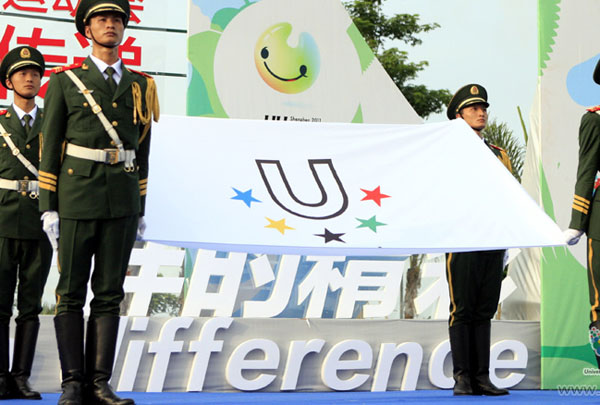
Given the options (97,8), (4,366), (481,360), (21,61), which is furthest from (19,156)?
(481,360)

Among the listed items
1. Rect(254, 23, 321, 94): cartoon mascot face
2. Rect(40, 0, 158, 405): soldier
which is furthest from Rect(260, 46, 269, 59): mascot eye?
Rect(40, 0, 158, 405): soldier

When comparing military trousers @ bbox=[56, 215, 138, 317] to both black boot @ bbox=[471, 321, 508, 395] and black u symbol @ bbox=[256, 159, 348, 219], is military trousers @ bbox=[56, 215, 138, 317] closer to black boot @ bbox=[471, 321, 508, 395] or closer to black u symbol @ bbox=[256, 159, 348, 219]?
black u symbol @ bbox=[256, 159, 348, 219]

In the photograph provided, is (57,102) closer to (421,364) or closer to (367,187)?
(367,187)

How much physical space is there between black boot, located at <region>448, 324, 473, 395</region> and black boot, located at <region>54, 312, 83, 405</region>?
2.24m

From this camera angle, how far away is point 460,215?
4.50 metres

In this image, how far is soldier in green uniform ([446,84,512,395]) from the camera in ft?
15.8

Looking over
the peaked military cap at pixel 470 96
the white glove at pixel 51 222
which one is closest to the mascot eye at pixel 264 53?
the peaked military cap at pixel 470 96

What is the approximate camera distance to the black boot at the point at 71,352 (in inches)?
133

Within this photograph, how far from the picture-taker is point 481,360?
4.82 m

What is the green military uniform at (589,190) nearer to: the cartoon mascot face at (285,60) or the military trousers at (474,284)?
the military trousers at (474,284)

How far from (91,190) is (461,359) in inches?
94.0

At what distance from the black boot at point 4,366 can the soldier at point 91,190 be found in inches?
37.2

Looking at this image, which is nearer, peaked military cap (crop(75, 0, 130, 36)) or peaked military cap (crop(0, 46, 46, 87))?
peaked military cap (crop(75, 0, 130, 36))

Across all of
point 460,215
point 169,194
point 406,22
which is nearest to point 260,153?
point 169,194
